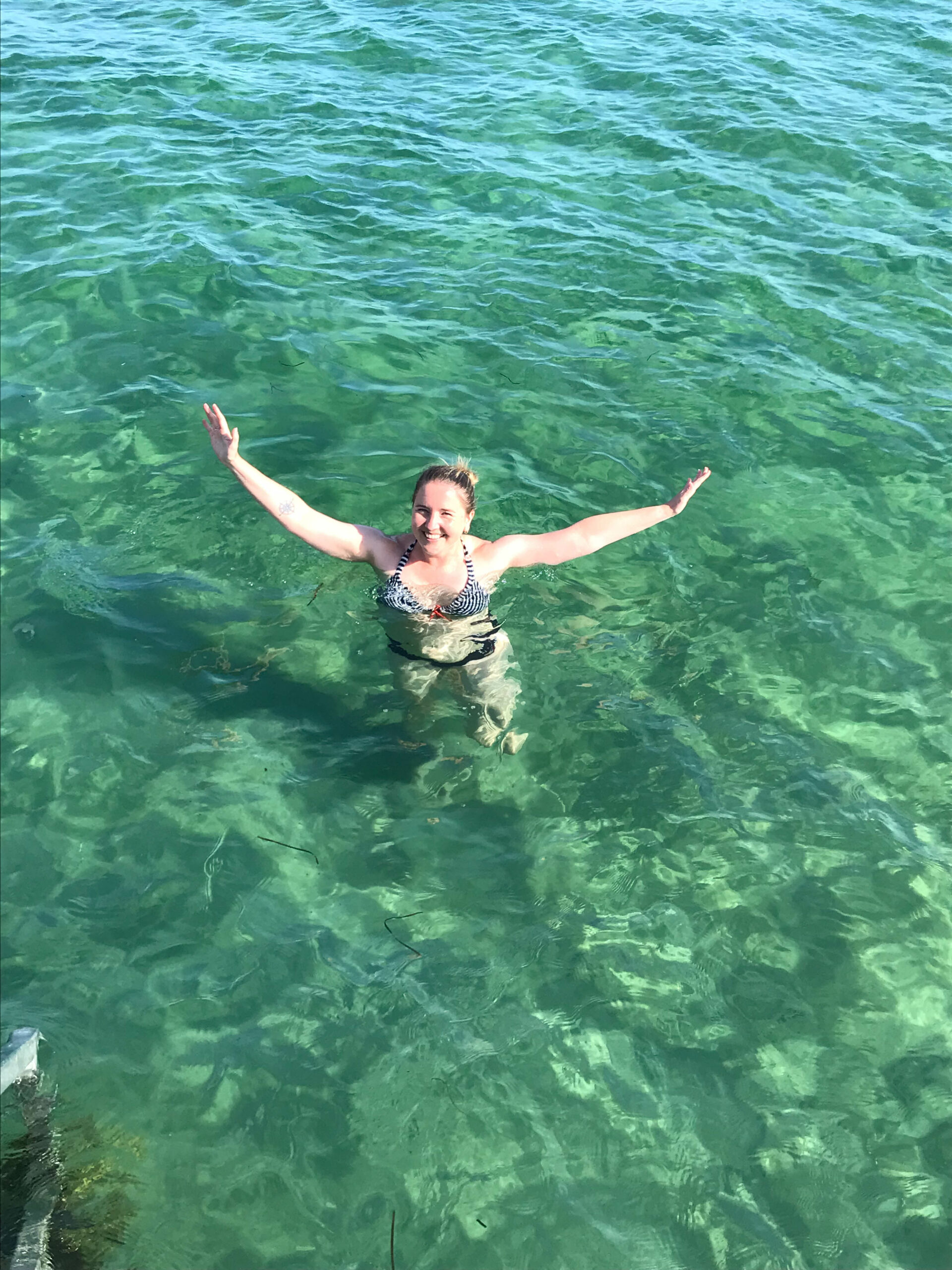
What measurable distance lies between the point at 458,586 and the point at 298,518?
1155mm

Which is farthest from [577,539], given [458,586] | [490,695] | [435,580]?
[490,695]

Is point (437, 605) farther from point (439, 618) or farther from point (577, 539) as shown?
point (577, 539)

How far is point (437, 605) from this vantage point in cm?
722

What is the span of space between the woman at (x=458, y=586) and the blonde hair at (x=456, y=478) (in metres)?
0.07

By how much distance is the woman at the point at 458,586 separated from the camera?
7113 millimetres

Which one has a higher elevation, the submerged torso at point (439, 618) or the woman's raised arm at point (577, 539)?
the woman's raised arm at point (577, 539)

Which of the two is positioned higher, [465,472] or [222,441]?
[222,441]

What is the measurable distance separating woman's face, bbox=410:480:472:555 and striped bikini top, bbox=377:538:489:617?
237 millimetres

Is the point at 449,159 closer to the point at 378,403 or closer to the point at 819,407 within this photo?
the point at 378,403

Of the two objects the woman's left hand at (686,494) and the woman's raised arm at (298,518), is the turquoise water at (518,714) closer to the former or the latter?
the woman's raised arm at (298,518)

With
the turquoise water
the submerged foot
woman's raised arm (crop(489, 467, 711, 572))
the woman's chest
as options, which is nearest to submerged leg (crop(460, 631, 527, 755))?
the submerged foot

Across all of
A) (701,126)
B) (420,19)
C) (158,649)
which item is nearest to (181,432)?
(158,649)

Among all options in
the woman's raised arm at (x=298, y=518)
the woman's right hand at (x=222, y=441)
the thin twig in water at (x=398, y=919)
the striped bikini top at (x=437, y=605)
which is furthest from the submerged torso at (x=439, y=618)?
the thin twig in water at (x=398, y=919)

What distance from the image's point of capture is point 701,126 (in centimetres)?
1547
